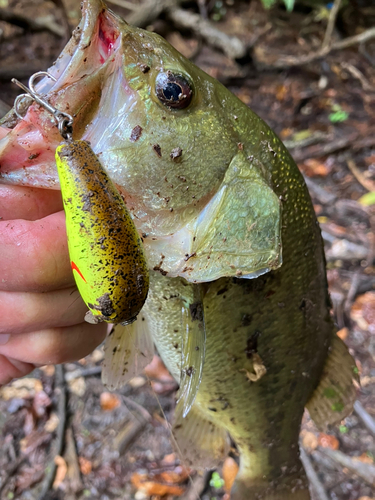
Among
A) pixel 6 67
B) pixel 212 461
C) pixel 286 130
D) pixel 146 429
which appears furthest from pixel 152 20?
pixel 212 461

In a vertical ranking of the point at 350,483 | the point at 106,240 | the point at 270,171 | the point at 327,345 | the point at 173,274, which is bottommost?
the point at 350,483

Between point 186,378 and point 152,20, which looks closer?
point 186,378

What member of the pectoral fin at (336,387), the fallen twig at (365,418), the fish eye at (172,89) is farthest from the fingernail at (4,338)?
the fallen twig at (365,418)

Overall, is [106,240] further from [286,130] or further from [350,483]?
[286,130]

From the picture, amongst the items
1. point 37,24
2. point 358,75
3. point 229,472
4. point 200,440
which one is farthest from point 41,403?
point 358,75

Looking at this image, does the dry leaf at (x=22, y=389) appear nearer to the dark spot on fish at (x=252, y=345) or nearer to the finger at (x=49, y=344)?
the finger at (x=49, y=344)

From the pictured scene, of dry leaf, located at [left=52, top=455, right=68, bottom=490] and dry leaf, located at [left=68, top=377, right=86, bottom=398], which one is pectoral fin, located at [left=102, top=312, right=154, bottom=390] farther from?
dry leaf, located at [left=68, top=377, right=86, bottom=398]

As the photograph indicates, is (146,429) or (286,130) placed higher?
(286,130)
